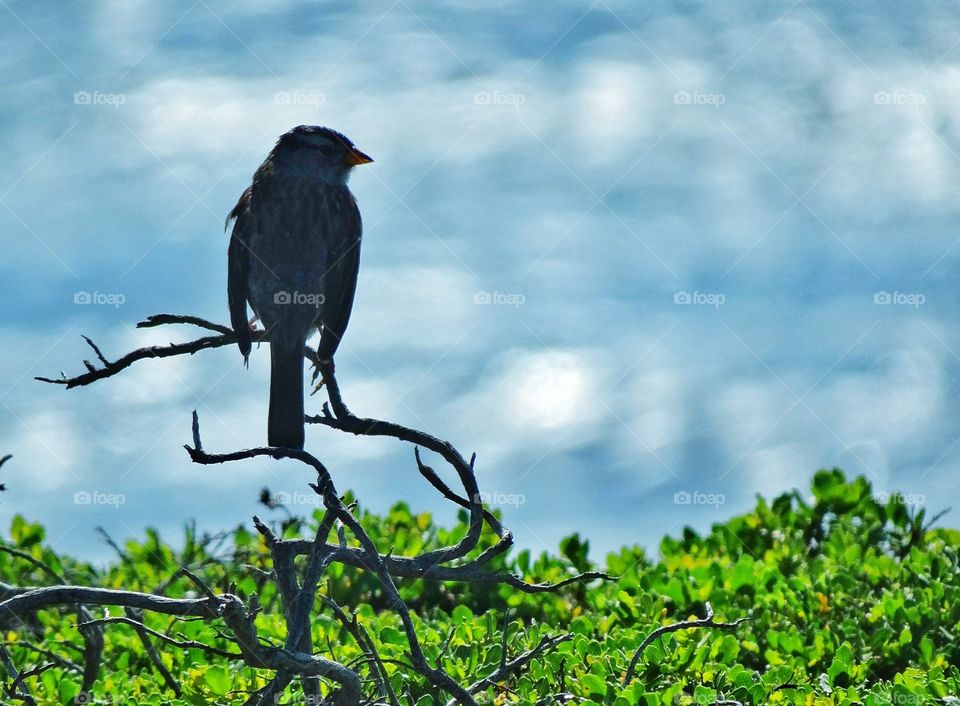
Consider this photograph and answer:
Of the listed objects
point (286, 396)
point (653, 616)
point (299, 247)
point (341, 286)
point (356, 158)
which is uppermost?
point (356, 158)

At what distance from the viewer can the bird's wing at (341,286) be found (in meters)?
4.70

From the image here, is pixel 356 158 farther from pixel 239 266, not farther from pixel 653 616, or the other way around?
pixel 653 616

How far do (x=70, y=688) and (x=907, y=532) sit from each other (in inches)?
197

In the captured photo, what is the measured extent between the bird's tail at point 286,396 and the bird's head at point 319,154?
3.38 ft

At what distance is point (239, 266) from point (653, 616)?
2.49 m

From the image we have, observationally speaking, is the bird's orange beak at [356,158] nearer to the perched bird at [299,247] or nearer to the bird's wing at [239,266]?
the perched bird at [299,247]

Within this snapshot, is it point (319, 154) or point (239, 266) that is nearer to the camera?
point (239, 266)

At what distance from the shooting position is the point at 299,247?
4.92 m

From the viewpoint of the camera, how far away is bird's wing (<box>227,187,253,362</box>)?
4672 millimetres

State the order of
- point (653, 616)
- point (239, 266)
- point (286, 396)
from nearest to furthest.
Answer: point (286, 396)
point (239, 266)
point (653, 616)

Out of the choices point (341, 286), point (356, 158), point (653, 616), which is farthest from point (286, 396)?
point (653, 616)

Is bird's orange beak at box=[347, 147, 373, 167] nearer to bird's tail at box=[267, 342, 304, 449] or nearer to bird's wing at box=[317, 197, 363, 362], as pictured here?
bird's wing at box=[317, 197, 363, 362]

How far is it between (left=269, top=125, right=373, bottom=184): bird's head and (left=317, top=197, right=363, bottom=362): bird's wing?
206 mm

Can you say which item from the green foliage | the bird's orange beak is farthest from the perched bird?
the green foliage
